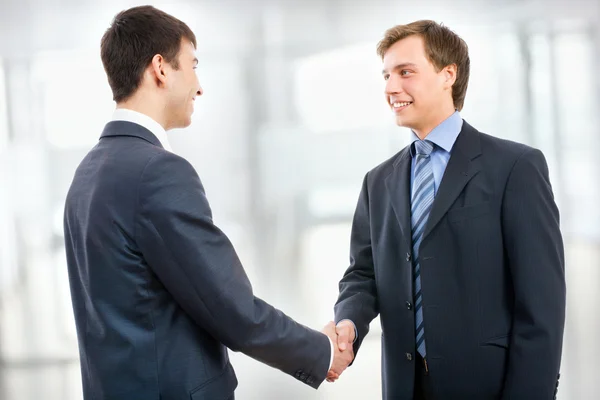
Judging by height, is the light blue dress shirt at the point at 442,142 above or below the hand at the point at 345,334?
above

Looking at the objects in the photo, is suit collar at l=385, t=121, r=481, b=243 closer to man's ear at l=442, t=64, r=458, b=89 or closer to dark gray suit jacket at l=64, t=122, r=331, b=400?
man's ear at l=442, t=64, r=458, b=89

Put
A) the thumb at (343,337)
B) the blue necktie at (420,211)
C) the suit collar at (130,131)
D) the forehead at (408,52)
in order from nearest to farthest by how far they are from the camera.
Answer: the suit collar at (130,131)
the blue necktie at (420,211)
the forehead at (408,52)
the thumb at (343,337)

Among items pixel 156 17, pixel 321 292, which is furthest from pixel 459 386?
pixel 321 292

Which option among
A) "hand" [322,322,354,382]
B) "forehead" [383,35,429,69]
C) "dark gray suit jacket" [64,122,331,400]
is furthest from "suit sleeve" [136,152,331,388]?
"forehead" [383,35,429,69]

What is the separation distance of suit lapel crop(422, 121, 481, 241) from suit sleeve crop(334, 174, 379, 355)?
0.36 m

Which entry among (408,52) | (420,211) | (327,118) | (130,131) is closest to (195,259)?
(130,131)

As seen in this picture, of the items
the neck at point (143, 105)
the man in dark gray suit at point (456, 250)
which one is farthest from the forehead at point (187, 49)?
the man in dark gray suit at point (456, 250)

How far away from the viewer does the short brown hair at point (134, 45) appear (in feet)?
5.44

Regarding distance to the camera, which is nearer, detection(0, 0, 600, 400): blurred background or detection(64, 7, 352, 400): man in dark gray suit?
detection(64, 7, 352, 400): man in dark gray suit

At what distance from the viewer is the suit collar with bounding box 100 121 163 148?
1.61 metres

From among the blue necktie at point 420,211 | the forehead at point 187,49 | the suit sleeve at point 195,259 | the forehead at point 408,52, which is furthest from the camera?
the forehead at point 408,52

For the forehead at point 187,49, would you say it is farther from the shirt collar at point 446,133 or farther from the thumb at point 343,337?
the thumb at point 343,337

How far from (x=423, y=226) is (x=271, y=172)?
1517 mm

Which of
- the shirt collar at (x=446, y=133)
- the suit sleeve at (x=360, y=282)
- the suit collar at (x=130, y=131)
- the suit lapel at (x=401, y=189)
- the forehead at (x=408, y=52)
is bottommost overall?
the suit sleeve at (x=360, y=282)
